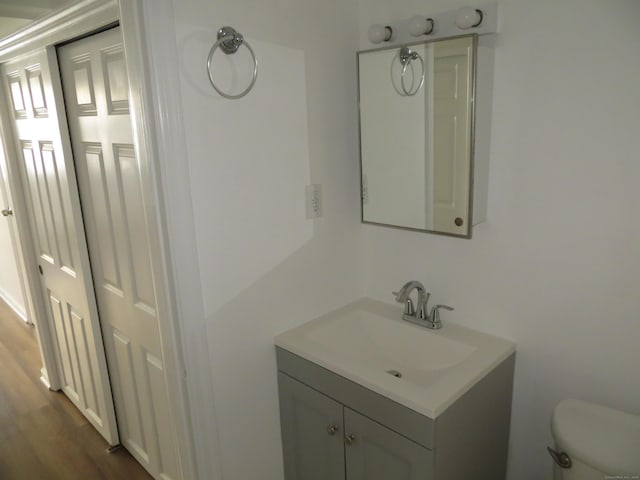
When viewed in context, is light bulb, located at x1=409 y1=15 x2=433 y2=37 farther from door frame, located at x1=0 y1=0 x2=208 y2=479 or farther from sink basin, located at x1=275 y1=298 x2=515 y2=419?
sink basin, located at x1=275 y1=298 x2=515 y2=419

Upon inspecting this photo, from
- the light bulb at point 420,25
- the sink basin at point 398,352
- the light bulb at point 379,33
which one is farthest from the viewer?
the light bulb at point 379,33

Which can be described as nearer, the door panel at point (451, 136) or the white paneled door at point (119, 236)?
the door panel at point (451, 136)

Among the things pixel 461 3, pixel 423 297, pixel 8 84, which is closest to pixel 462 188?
pixel 423 297

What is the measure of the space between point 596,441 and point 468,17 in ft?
4.22

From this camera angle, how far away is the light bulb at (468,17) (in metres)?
1.38

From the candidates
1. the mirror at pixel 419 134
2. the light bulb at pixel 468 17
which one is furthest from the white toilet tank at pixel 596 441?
the light bulb at pixel 468 17

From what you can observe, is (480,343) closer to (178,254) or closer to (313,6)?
(178,254)

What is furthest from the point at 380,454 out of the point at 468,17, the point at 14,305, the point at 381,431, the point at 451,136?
the point at 14,305

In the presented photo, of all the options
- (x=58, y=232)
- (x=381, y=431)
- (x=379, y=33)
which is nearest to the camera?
(x=381, y=431)

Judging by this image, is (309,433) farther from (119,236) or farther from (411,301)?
(119,236)

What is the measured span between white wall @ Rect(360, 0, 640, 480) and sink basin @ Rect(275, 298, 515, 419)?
0.14m

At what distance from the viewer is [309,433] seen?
5.58 ft

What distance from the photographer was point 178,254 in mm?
1370

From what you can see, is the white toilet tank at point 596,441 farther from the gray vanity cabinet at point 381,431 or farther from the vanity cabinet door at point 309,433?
the vanity cabinet door at point 309,433
